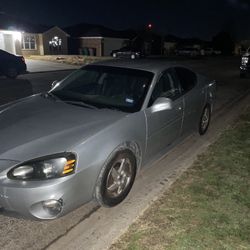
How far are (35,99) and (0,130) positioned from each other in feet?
3.77

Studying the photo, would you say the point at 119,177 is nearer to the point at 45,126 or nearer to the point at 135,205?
the point at 135,205

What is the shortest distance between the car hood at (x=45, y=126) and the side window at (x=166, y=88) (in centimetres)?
77

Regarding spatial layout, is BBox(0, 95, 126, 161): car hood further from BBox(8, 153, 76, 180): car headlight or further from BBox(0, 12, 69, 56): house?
BBox(0, 12, 69, 56): house

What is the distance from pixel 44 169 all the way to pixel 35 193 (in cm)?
23

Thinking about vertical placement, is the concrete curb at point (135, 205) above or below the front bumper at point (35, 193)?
below

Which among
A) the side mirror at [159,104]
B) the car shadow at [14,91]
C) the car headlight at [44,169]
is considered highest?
the side mirror at [159,104]

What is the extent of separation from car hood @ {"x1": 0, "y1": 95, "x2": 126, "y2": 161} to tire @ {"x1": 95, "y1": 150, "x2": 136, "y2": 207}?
44 centimetres

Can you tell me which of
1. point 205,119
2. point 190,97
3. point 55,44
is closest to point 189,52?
point 55,44

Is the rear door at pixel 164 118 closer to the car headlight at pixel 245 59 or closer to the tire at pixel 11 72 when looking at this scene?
the car headlight at pixel 245 59

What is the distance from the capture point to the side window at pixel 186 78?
5.21 meters

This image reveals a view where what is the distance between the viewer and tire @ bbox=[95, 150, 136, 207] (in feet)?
11.2

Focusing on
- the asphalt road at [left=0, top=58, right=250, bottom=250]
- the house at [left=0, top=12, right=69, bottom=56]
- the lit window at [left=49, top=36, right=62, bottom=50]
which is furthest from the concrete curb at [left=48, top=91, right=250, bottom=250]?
the lit window at [left=49, top=36, right=62, bottom=50]

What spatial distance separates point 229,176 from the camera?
4.59 meters

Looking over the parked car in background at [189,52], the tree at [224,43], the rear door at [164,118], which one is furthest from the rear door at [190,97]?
the tree at [224,43]
